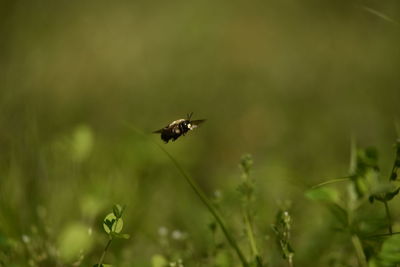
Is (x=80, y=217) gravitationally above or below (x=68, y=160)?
below

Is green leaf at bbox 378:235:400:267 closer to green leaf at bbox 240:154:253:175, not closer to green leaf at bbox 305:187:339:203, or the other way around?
green leaf at bbox 305:187:339:203

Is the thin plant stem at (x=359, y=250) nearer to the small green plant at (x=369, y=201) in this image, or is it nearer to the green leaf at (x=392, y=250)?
the small green plant at (x=369, y=201)

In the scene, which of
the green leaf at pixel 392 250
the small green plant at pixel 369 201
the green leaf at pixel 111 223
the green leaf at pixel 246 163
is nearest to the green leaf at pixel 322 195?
the small green plant at pixel 369 201

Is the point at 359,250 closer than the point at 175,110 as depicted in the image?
Yes

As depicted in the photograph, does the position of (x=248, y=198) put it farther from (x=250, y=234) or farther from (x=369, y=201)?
(x=369, y=201)

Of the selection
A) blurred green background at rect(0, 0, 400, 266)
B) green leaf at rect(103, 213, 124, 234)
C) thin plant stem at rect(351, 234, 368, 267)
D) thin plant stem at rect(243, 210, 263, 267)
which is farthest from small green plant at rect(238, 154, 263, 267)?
green leaf at rect(103, 213, 124, 234)

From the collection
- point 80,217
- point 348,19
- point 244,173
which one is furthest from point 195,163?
point 348,19

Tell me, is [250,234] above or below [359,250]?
above

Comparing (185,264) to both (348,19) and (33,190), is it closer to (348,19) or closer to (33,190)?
(33,190)

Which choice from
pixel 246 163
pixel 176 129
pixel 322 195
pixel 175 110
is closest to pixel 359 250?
pixel 322 195
